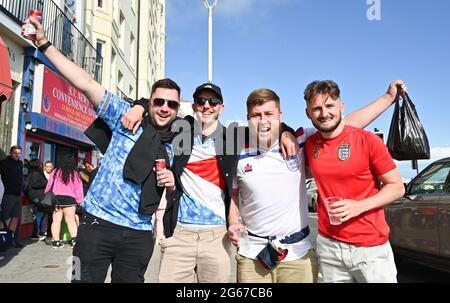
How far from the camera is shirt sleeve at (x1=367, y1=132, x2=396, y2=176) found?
7.67 ft

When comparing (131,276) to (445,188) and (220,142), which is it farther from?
(445,188)

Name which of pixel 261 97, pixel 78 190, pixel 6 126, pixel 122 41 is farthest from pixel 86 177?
pixel 122 41

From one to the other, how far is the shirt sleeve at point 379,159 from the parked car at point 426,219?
3028mm

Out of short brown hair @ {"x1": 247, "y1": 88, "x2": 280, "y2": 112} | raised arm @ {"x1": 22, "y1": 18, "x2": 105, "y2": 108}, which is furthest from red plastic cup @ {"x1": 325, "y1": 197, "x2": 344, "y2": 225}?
raised arm @ {"x1": 22, "y1": 18, "x2": 105, "y2": 108}

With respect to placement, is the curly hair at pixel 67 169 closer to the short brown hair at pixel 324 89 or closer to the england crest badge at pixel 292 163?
the england crest badge at pixel 292 163

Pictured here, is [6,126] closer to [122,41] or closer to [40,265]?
[40,265]

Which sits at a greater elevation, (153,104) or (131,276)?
(153,104)

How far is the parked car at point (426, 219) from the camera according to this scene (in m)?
4.80

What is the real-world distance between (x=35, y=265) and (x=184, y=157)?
16.1 ft

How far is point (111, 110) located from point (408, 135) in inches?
87.1

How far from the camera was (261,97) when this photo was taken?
2682mm

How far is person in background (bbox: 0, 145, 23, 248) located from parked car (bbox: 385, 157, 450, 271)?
7.30m
